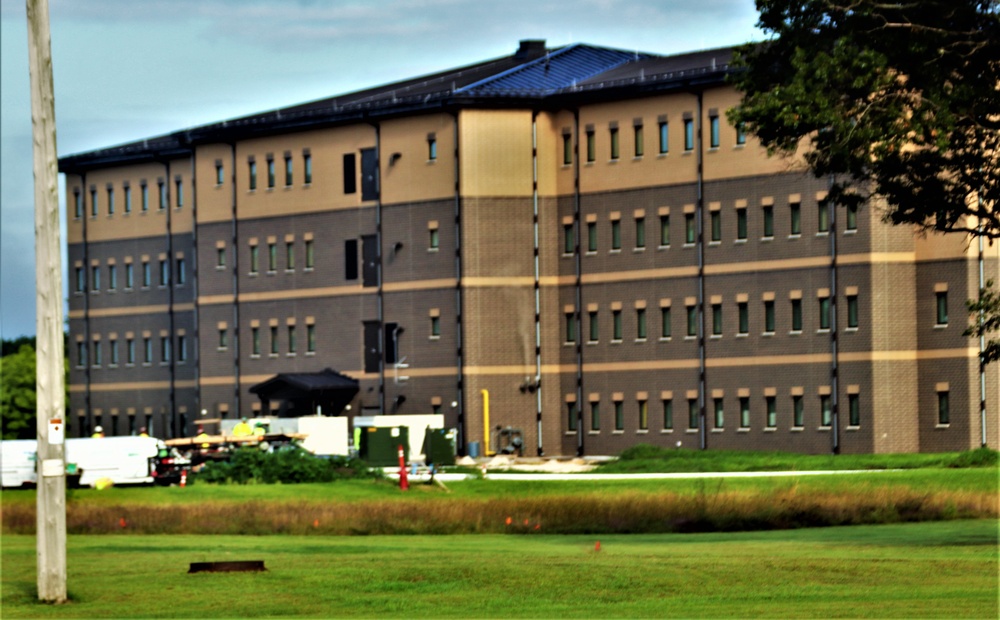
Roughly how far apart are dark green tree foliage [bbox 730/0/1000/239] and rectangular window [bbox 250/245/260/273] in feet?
178

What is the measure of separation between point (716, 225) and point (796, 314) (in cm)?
484

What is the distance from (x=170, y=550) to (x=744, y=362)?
132ft

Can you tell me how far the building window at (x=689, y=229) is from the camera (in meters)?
71.3

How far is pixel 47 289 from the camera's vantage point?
70.1 feet

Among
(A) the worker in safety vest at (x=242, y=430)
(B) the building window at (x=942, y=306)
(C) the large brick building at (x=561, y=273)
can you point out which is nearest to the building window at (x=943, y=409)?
(C) the large brick building at (x=561, y=273)

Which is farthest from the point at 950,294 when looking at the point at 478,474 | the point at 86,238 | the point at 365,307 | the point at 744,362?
the point at 86,238

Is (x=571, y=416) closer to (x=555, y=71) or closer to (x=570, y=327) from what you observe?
(x=570, y=327)

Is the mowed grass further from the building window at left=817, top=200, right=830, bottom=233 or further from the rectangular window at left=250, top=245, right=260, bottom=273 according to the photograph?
the rectangular window at left=250, top=245, right=260, bottom=273

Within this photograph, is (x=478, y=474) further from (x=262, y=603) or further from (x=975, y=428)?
(x=262, y=603)

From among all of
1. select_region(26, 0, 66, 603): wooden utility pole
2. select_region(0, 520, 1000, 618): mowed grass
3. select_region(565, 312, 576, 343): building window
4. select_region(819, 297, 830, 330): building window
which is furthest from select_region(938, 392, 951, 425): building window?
select_region(26, 0, 66, 603): wooden utility pole

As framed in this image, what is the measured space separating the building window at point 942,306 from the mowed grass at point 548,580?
34241 millimetres

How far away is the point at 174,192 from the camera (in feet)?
286

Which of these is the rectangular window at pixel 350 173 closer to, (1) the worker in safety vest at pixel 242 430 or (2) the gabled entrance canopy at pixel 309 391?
(2) the gabled entrance canopy at pixel 309 391

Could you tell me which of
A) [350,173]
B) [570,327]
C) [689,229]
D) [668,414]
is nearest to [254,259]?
[350,173]
